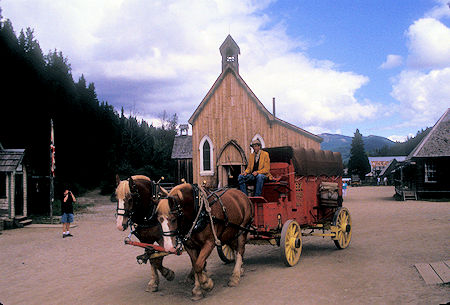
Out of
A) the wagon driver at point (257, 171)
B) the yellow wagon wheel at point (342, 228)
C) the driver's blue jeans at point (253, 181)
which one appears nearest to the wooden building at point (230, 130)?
the yellow wagon wheel at point (342, 228)

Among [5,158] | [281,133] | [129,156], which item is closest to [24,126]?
[5,158]

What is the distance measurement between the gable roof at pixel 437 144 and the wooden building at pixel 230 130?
449 inches

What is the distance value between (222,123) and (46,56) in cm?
2168

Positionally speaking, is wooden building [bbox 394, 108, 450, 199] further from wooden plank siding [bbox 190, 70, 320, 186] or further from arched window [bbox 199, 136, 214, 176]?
arched window [bbox 199, 136, 214, 176]

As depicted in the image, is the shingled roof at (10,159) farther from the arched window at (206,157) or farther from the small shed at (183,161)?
the small shed at (183,161)

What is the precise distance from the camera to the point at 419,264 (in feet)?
27.4

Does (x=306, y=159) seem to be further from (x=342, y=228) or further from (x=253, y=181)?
(x=342, y=228)

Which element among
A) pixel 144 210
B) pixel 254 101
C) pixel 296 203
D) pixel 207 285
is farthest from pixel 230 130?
pixel 207 285

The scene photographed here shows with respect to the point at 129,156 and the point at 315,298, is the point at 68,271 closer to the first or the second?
the point at 315,298

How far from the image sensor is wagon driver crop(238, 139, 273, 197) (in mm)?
8953

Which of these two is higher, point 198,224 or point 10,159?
point 10,159

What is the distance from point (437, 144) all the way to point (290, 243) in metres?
26.2

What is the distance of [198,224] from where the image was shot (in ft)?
22.0

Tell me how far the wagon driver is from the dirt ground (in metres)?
1.91
